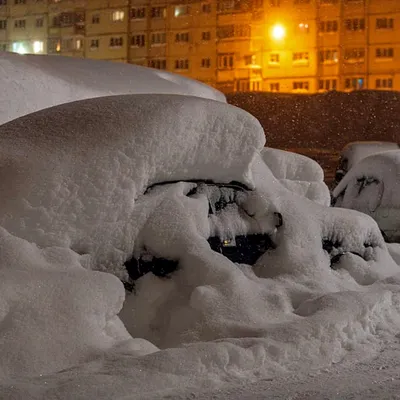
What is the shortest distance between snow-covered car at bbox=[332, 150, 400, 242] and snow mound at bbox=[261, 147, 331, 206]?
4.57 metres

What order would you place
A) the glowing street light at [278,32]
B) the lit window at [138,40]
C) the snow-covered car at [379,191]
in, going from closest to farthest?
the snow-covered car at [379,191], the glowing street light at [278,32], the lit window at [138,40]

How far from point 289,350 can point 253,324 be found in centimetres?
38

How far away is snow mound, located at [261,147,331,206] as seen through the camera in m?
6.59

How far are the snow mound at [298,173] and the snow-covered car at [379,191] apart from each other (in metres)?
A: 4.57

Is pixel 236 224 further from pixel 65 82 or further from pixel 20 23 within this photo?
pixel 20 23

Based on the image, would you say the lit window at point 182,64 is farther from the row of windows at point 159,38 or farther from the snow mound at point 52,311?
the snow mound at point 52,311

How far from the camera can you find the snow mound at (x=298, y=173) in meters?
6.59

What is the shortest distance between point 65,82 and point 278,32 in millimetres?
53236

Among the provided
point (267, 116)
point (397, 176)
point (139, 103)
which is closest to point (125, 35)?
point (267, 116)

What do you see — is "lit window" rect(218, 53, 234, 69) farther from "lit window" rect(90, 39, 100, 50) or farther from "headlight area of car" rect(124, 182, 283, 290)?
"headlight area of car" rect(124, 182, 283, 290)

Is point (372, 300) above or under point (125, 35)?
under

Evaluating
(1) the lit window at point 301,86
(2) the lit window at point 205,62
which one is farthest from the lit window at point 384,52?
(2) the lit window at point 205,62

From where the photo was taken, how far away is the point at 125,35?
64188 mm

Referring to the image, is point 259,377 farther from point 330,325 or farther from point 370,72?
point 370,72
